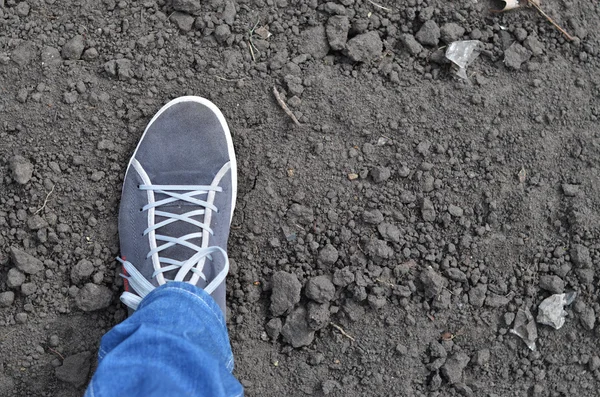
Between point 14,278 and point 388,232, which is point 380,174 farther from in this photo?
point 14,278

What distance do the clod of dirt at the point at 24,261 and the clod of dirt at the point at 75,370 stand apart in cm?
33

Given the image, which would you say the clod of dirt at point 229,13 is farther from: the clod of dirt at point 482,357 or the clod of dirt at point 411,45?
the clod of dirt at point 482,357

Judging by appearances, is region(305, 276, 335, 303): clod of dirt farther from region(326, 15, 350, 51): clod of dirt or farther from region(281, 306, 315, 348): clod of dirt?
region(326, 15, 350, 51): clod of dirt

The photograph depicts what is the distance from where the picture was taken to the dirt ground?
2.01 metres

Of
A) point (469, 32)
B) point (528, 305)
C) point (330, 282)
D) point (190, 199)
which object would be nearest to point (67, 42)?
point (190, 199)

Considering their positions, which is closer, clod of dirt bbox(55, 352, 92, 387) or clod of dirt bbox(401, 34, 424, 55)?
clod of dirt bbox(55, 352, 92, 387)

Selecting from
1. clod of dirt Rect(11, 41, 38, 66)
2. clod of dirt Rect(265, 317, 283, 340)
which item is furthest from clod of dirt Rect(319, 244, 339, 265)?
clod of dirt Rect(11, 41, 38, 66)

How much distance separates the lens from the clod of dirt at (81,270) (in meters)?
2.00

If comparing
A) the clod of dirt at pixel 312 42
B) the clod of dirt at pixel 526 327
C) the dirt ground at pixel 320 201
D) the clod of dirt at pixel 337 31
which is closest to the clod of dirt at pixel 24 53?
the dirt ground at pixel 320 201

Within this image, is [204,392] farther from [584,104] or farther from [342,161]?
[584,104]

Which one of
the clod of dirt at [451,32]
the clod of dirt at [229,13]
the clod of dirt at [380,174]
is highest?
the clod of dirt at [451,32]

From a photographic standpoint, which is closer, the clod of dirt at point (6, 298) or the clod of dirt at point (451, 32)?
the clod of dirt at point (6, 298)

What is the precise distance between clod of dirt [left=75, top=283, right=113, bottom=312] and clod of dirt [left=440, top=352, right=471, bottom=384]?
1236 mm

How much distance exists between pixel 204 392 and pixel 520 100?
151 cm
